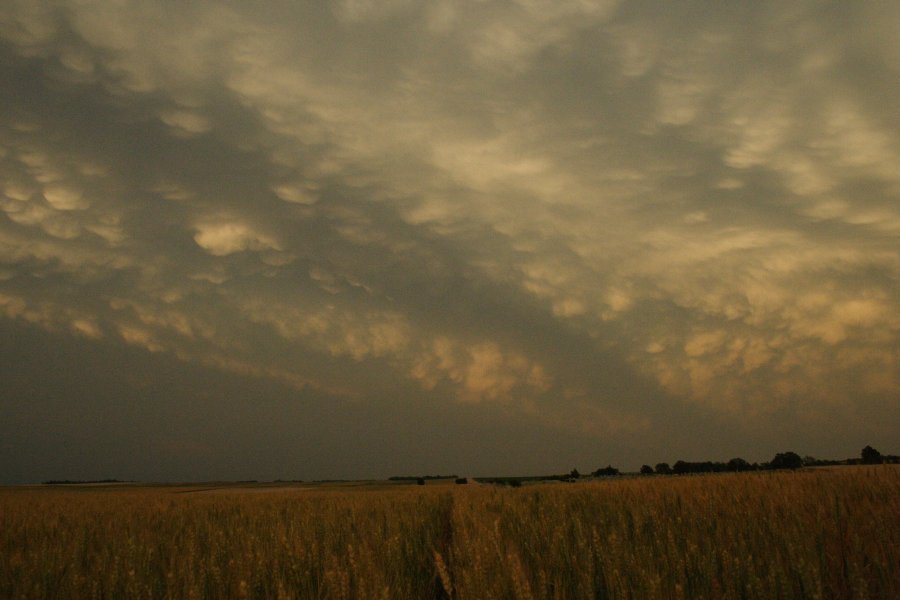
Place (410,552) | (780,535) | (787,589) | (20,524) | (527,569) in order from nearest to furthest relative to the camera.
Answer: (787,589), (527,569), (780,535), (410,552), (20,524)

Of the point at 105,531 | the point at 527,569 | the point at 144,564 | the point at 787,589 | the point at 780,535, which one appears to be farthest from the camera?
the point at 105,531

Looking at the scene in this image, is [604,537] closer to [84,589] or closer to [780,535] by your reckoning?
→ [780,535]

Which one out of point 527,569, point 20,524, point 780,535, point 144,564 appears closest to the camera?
point 527,569

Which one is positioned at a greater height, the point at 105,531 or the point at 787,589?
the point at 787,589

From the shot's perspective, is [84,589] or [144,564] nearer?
[84,589]

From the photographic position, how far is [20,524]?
932cm

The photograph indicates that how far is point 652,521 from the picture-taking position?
5340 mm

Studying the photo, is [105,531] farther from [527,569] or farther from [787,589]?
[787,589]

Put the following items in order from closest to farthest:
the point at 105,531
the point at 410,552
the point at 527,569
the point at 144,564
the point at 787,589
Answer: the point at 787,589 < the point at 527,569 < the point at 144,564 < the point at 410,552 < the point at 105,531

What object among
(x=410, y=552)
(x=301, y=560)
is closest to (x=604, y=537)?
(x=410, y=552)

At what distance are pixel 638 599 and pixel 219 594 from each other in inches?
106

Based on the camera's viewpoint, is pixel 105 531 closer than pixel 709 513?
No

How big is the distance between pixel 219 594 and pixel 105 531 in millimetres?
5206

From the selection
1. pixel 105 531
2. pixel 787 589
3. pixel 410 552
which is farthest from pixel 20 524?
pixel 787 589
